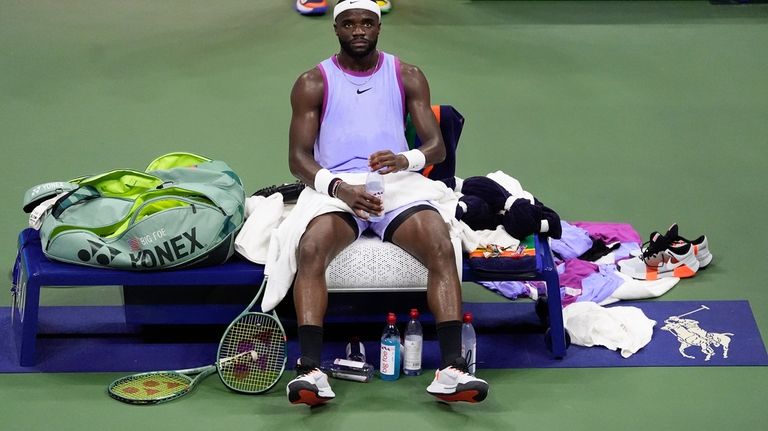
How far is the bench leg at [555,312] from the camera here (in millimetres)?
6988

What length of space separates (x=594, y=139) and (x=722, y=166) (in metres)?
0.97

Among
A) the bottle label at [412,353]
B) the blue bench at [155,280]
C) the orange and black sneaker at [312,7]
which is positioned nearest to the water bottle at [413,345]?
the bottle label at [412,353]

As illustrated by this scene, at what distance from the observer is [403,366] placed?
6.93 meters

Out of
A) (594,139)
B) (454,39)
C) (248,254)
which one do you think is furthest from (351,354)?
(454,39)

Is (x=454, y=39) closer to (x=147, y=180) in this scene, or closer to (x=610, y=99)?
(x=610, y=99)

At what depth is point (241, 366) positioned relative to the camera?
268 inches

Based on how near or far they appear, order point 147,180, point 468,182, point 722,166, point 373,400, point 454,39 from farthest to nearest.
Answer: point 454,39 → point 722,166 → point 468,182 → point 147,180 → point 373,400

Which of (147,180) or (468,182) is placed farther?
(468,182)

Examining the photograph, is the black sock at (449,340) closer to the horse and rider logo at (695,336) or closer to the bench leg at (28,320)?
the horse and rider logo at (695,336)

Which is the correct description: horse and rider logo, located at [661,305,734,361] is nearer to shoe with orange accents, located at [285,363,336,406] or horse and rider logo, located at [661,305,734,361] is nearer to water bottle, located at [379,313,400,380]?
A: water bottle, located at [379,313,400,380]

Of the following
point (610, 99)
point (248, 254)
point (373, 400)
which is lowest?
point (373, 400)

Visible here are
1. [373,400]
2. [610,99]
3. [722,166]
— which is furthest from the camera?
[610,99]

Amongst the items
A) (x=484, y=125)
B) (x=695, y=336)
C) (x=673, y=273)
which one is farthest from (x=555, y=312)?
(x=484, y=125)

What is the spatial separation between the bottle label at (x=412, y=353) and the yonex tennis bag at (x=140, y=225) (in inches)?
40.2
